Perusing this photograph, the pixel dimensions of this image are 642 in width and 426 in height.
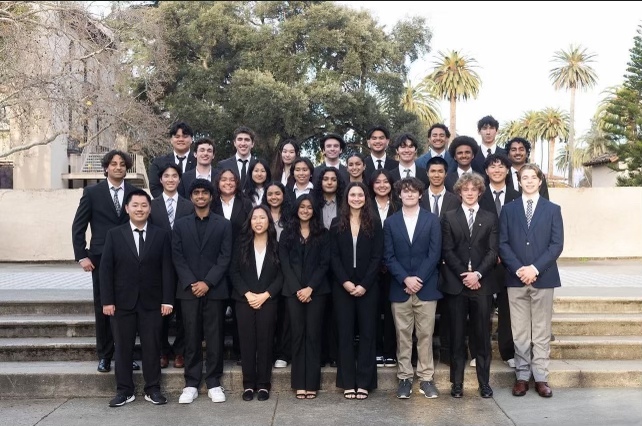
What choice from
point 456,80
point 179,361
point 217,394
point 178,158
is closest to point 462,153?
point 178,158

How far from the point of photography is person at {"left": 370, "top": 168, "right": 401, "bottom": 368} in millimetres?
5984

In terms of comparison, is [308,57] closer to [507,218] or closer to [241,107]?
[241,107]

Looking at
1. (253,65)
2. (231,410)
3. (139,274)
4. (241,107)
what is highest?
(253,65)

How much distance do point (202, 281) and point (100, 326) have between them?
123cm

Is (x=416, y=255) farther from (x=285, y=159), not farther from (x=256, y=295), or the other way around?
(x=285, y=159)

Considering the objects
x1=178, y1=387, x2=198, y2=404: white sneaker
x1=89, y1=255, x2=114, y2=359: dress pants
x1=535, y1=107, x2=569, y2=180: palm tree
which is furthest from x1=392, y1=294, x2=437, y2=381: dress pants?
x1=535, y1=107, x2=569, y2=180: palm tree

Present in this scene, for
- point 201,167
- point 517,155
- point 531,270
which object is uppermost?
point 517,155

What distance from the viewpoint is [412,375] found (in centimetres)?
573

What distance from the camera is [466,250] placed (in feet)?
18.7

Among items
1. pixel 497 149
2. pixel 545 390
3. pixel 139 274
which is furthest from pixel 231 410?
pixel 497 149

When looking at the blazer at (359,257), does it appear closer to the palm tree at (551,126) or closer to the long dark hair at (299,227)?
the long dark hair at (299,227)

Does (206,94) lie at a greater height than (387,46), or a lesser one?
lesser

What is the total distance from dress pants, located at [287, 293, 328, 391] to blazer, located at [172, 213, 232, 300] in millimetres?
704

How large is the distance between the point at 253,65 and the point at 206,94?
2.50 meters
